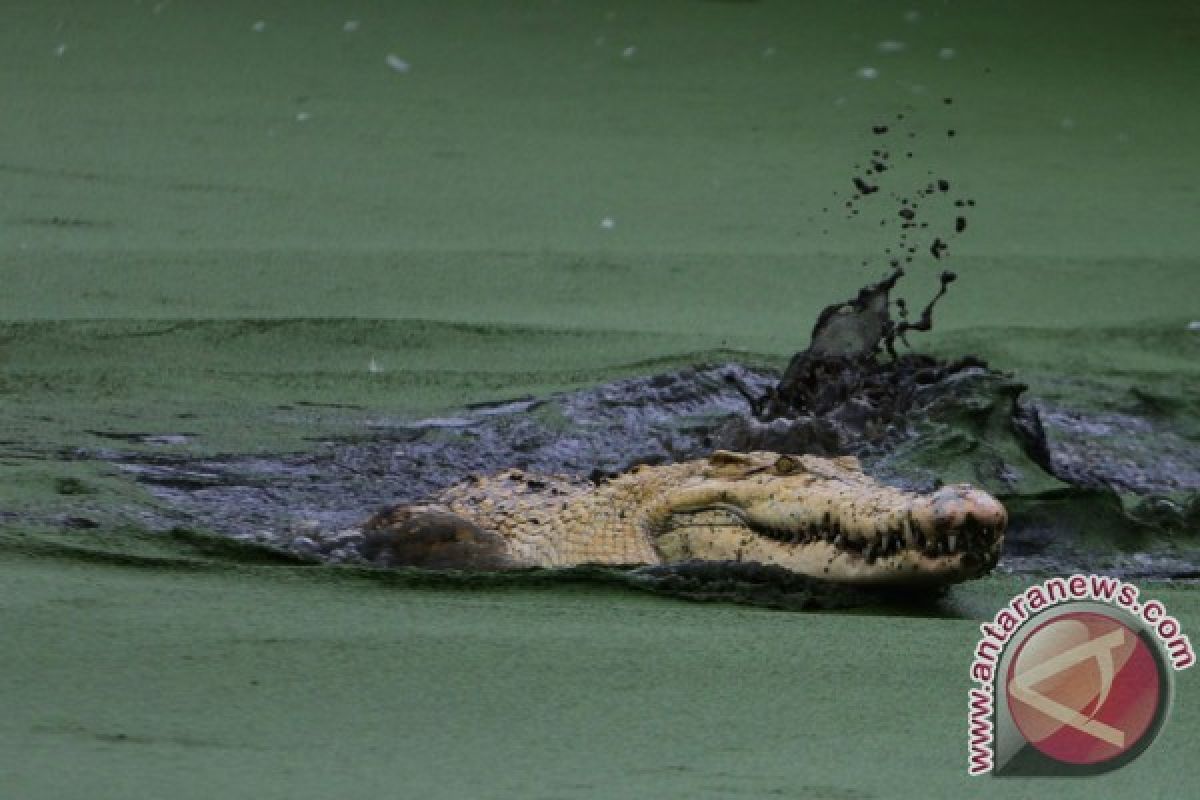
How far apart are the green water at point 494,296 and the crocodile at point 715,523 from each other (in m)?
0.14

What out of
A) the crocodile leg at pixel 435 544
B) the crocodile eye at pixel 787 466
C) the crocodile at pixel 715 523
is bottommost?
the crocodile leg at pixel 435 544

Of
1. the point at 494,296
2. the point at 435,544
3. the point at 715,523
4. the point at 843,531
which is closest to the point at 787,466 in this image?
the point at 715,523

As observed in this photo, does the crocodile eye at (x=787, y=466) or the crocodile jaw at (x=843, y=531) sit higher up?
the crocodile eye at (x=787, y=466)

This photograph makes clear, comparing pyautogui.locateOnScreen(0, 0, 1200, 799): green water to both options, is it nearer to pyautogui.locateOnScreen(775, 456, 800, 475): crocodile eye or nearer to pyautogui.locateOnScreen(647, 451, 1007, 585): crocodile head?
pyautogui.locateOnScreen(647, 451, 1007, 585): crocodile head

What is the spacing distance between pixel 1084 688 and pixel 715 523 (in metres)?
1.48

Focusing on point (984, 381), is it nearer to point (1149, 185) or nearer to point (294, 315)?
point (294, 315)

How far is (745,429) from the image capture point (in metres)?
5.42

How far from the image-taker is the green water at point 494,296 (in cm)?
330

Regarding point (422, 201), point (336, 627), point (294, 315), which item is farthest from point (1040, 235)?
point (336, 627)

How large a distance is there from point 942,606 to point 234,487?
1.86 meters

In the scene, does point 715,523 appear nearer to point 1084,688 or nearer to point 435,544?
point 435,544

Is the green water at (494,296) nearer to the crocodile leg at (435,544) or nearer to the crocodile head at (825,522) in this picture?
the crocodile head at (825,522)

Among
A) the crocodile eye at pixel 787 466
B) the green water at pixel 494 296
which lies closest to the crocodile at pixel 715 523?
the crocodile eye at pixel 787 466

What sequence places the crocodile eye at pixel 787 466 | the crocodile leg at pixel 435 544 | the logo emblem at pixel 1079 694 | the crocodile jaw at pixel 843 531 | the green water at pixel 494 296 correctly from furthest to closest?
the crocodile leg at pixel 435 544, the crocodile eye at pixel 787 466, the crocodile jaw at pixel 843 531, the green water at pixel 494 296, the logo emblem at pixel 1079 694
